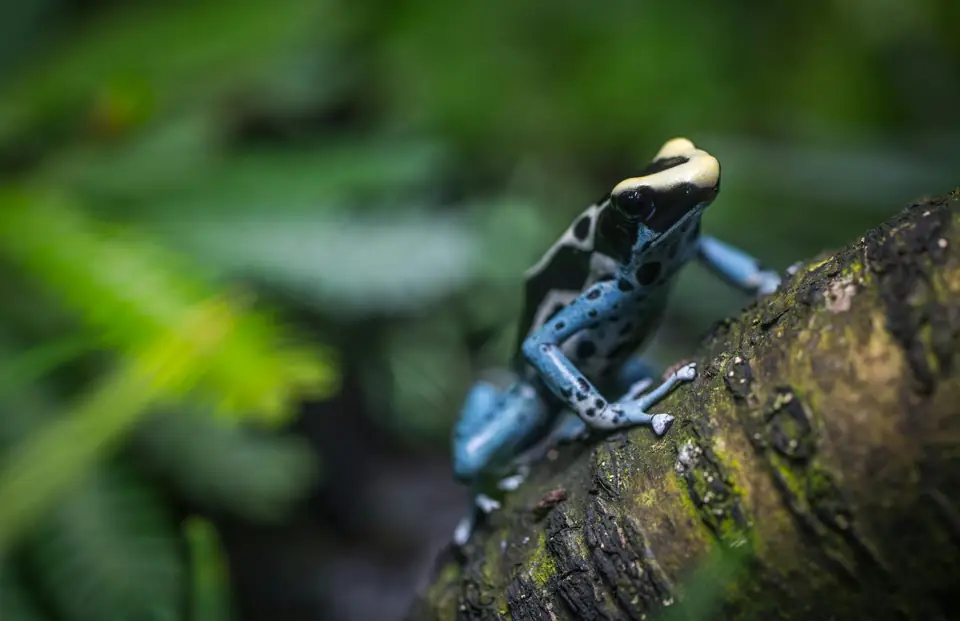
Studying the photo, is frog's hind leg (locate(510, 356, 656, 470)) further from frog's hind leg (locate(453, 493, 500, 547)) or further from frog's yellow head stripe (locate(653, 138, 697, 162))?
frog's yellow head stripe (locate(653, 138, 697, 162))

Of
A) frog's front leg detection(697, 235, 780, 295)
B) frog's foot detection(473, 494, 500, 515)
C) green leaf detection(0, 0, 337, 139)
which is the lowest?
frog's foot detection(473, 494, 500, 515)

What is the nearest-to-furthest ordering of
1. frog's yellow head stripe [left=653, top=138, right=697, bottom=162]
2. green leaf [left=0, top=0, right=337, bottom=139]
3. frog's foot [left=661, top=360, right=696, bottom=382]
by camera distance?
frog's foot [left=661, top=360, right=696, bottom=382] < frog's yellow head stripe [left=653, top=138, right=697, bottom=162] < green leaf [left=0, top=0, right=337, bottom=139]

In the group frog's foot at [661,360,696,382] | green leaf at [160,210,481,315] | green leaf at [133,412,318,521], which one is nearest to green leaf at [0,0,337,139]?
green leaf at [160,210,481,315]

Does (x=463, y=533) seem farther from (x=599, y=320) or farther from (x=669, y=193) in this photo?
(x=669, y=193)

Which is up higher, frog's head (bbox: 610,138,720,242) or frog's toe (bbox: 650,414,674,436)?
frog's head (bbox: 610,138,720,242)

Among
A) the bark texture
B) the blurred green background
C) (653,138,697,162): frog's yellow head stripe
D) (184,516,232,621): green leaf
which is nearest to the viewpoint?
the bark texture

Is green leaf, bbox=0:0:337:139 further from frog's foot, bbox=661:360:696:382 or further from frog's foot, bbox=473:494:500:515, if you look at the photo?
frog's foot, bbox=661:360:696:382

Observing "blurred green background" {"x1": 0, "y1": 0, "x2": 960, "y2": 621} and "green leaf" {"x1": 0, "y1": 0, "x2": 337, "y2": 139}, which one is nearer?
"blurred green background" {"x1": 0, "y1": 0, "x2": 960, "y2": 621}
